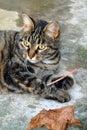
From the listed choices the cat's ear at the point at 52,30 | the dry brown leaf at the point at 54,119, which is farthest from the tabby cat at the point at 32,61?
the dry brown leaf at the point at 54,119

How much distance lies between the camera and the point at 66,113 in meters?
2.83

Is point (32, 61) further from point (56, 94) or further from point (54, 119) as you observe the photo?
point (54, 119)

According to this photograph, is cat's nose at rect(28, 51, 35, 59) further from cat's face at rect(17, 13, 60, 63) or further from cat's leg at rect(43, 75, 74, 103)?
cat's leg at rect(43, 75, 74, 103)

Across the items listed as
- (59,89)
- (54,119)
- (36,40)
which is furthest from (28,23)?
(54,119)

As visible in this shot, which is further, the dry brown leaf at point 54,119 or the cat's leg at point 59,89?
the cat's leg at point 59,89

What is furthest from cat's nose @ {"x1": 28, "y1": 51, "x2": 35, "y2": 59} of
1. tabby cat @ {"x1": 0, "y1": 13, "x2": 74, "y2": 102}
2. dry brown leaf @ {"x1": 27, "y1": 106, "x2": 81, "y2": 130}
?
dry brown leaf @ {"x1": 27, "y1": 106, "x2": 81, "y2": 130}

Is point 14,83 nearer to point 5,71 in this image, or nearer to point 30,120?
point 5,71

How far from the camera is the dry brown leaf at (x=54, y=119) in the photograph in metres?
2.74

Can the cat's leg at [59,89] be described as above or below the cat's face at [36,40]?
below

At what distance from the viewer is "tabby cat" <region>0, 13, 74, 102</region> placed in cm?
309

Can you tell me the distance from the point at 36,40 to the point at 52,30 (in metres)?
0.16

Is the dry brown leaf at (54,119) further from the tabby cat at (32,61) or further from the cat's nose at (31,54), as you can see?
the cat's nose at (31,54)

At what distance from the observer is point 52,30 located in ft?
10.0

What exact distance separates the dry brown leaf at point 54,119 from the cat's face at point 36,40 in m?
0.51
